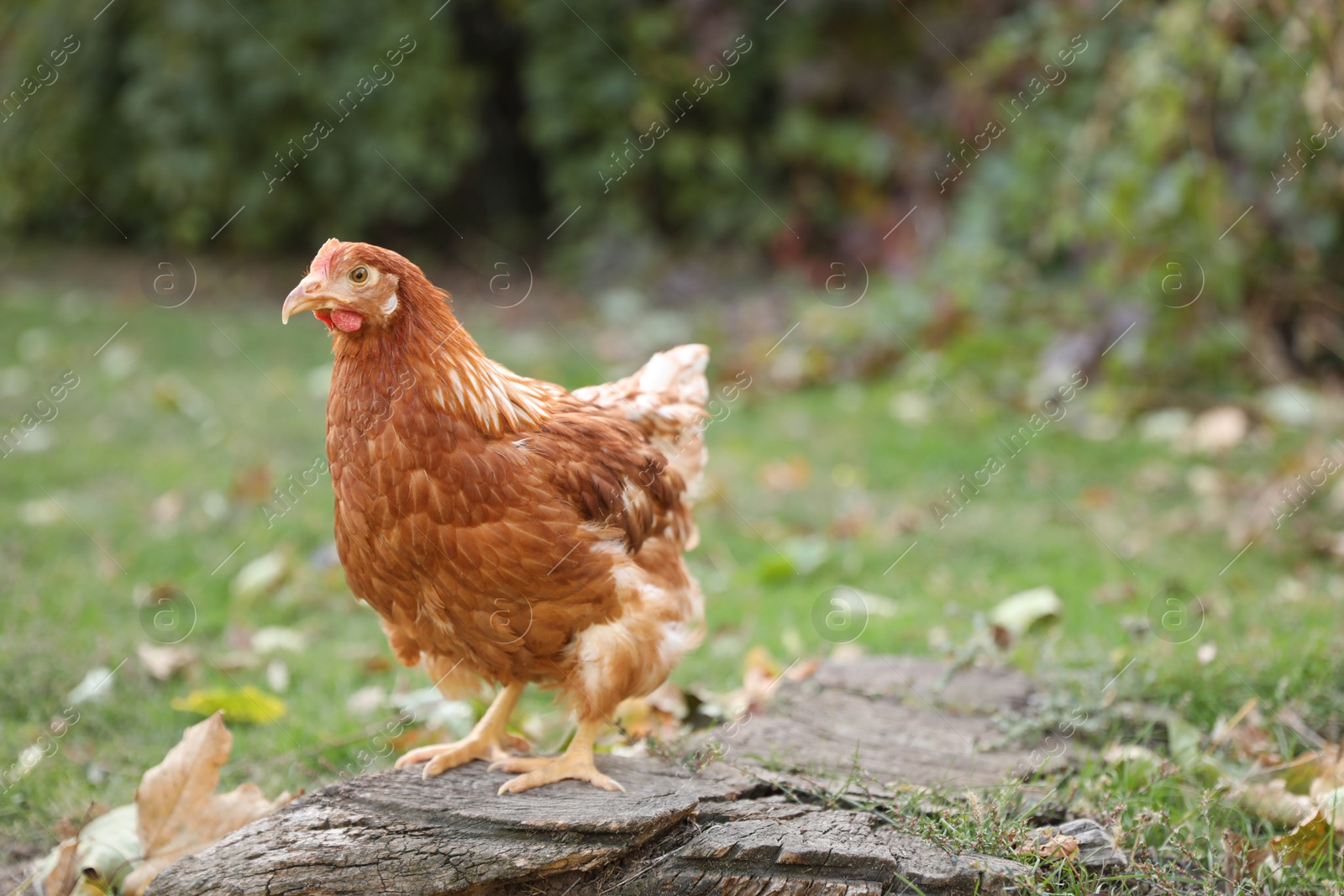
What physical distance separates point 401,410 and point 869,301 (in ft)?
19.9

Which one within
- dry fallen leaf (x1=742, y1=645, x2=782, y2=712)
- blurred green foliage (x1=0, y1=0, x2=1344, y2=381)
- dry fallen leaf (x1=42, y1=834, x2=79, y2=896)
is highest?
blurred green foliage (x1=0, y1=0, x2=1344, y2=381)

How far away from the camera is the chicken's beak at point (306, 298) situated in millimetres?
2395

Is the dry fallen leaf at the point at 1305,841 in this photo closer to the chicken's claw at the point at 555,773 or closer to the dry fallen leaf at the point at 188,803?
the chicken's claw at the point at 555,773

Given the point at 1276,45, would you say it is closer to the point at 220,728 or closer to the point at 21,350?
the point at 220,728

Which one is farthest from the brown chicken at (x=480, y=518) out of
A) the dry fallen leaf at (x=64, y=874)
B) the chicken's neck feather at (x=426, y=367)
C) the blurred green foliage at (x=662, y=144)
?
the blurred green foliage at (x=662, y=144)

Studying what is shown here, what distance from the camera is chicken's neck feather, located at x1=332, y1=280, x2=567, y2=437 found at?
8.24 feet

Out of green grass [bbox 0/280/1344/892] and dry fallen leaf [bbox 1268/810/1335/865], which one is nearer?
dry fallen leaf [bbox 1268/810/1335/865]

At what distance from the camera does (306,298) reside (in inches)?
94.4

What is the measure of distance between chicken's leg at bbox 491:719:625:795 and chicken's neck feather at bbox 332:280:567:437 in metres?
0.75

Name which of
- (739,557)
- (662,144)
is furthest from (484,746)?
(662,144)

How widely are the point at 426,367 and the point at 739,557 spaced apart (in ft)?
9.61

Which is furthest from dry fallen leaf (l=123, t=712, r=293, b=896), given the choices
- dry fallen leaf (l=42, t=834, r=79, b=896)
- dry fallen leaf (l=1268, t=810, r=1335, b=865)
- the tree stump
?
dry fallen leaf (l=1268, t=810, r=1335, b=865)

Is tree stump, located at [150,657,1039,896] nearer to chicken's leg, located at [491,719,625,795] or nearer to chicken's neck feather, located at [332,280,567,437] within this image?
chicken's leg, located at [491,719,625,795]

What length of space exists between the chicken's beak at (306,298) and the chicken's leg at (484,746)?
1047mm
